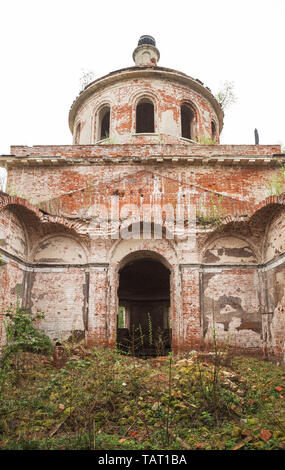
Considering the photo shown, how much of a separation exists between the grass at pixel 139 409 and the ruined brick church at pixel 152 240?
2.58 metres

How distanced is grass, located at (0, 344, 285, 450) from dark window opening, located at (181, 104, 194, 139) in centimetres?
1222

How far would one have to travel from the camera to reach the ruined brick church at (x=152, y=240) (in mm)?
10281

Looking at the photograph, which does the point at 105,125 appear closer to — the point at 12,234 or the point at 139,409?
the point at 12,234

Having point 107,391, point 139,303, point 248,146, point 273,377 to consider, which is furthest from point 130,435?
point 139,303

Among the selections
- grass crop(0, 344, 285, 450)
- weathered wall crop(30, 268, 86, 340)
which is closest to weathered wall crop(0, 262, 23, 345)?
weathered wall crop(30, 268, 86, 340)

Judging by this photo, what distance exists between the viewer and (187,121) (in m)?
17.8

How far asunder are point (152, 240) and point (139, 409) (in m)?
5.91

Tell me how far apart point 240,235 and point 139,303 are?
10.4 metres

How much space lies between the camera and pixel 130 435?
5.02m

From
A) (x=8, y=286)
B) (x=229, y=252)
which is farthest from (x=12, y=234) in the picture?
(x=229, y=252)

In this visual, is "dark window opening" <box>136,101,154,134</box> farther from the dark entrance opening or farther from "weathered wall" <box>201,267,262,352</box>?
"weathered wall" <box>201,267,262,352</box>

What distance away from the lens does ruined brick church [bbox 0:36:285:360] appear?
33.7 feet
